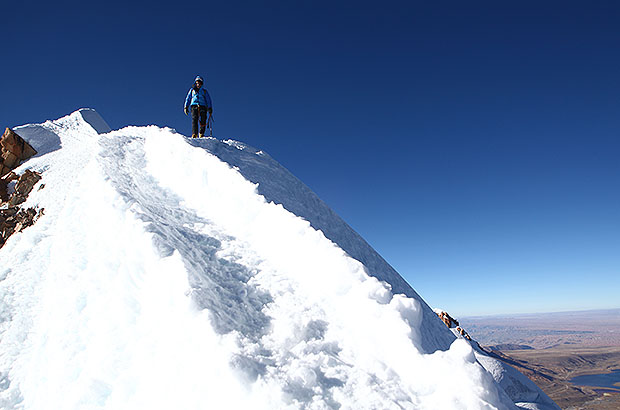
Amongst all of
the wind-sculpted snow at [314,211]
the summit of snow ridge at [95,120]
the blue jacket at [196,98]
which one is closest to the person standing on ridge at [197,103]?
the blue jacket at [196,98]

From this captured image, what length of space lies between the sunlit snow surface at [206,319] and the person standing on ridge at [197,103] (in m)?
6.21

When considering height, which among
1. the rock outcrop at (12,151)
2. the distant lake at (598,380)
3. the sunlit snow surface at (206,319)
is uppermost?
the rock outcrop at (12,151)

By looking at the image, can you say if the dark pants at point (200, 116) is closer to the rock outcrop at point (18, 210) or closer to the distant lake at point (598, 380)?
the rock outcrop at point (18, 210)

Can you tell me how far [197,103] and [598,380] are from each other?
726ft

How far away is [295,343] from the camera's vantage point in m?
3.77

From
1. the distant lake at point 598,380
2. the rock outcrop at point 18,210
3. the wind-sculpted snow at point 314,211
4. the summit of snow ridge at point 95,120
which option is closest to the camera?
the wind-sculpted snow at point 314,211

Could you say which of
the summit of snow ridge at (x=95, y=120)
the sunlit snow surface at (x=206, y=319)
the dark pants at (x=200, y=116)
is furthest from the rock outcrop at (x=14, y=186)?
the summit of snow ridge at (x=95, y=120)

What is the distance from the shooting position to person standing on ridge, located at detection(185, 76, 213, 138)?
12844 millimetres

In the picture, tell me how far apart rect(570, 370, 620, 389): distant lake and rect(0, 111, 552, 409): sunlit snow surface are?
666ft

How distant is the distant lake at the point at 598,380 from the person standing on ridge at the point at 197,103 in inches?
8006

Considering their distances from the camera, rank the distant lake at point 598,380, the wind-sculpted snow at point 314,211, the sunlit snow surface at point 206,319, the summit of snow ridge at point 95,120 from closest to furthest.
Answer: the sunlit snow surface at point 206,319 → the wind-sculpted snow at point 314,211 → the summit of snow ridge at point 95,120 → the distant lake at point 598,380

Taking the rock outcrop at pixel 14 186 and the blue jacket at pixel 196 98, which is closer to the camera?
the rock outcrop at pixel 14 186

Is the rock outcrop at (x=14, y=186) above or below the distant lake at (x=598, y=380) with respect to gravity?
above

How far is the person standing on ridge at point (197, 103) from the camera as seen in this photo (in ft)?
42.1
